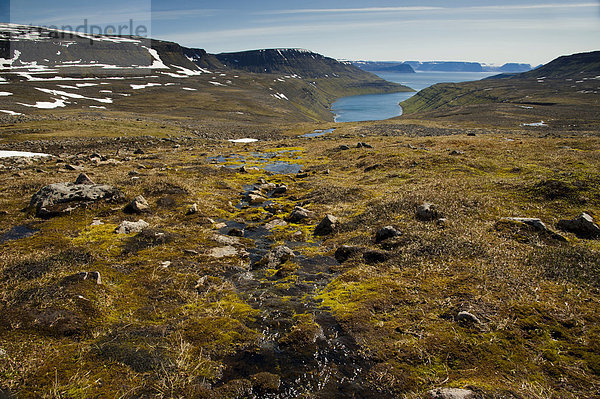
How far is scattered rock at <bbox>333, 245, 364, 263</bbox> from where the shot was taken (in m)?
15.5

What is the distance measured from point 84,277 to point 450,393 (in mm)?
13778

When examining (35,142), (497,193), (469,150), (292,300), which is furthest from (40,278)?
(35,142)

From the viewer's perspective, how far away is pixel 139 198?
22047 mm

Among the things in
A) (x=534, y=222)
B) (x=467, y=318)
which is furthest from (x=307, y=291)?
(x=534, y=222)

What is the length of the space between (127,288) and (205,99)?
176 metres

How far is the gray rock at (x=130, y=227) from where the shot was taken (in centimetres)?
1748

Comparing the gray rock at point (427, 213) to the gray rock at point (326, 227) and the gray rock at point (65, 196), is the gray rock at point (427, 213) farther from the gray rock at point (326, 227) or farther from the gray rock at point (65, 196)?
the gray rock at point (65, 196)

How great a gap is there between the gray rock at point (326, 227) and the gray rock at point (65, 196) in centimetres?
1603

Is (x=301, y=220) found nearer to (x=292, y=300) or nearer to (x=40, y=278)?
(x=292, y=300)

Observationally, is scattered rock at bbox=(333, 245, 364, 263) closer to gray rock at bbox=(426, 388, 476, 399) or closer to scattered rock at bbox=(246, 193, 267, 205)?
gray rock at bbox=(426, 388, 476, 399)

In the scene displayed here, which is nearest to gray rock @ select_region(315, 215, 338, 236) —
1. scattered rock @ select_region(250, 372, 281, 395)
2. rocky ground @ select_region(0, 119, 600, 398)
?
rocky ground @ select_region(0, 119, 600, 398)

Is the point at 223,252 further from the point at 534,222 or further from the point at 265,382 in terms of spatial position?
the point at 534,222

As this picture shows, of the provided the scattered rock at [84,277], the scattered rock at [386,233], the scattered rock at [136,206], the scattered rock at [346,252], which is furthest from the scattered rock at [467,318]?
the scattered rock at [136,206]

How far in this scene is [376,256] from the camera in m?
14.9
